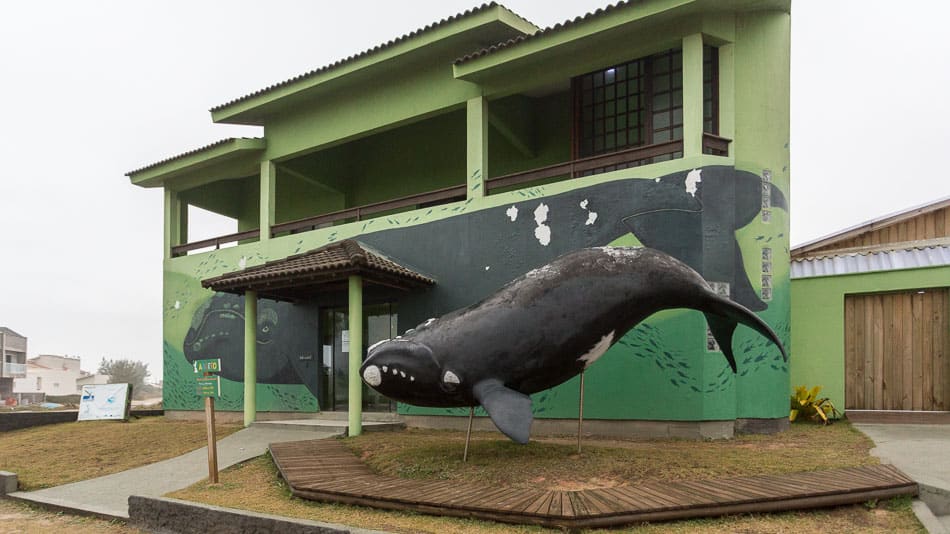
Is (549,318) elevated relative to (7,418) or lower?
elevated

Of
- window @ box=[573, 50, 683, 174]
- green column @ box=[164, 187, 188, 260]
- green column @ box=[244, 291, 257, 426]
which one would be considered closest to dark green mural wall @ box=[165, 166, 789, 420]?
window @ box=[573, 50, 683, 174]

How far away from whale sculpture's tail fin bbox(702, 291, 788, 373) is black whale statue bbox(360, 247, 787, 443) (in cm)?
2

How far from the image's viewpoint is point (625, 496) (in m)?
6.77

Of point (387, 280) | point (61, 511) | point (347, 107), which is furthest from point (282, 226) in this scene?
point (61, 511)

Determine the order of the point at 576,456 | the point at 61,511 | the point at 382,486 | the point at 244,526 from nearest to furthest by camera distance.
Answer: the point at 244,526 < the point at 382,486 < the point at 576,456 < the point at 61,511

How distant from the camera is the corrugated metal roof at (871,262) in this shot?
13.0 meters

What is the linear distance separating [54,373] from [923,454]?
89.3 metres

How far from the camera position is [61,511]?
9.95 m

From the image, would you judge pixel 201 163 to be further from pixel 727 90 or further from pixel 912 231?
pixel 912 231

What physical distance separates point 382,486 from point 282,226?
10.8 metres

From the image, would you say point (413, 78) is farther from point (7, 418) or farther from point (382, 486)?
point (7, 418)

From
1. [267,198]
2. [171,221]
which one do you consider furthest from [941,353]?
[171,221]

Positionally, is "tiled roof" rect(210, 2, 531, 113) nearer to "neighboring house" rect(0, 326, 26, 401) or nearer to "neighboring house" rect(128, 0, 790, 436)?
"neighboring house" rect(128, 0, 790, 436)

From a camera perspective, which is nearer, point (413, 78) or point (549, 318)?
point (549, 318)
